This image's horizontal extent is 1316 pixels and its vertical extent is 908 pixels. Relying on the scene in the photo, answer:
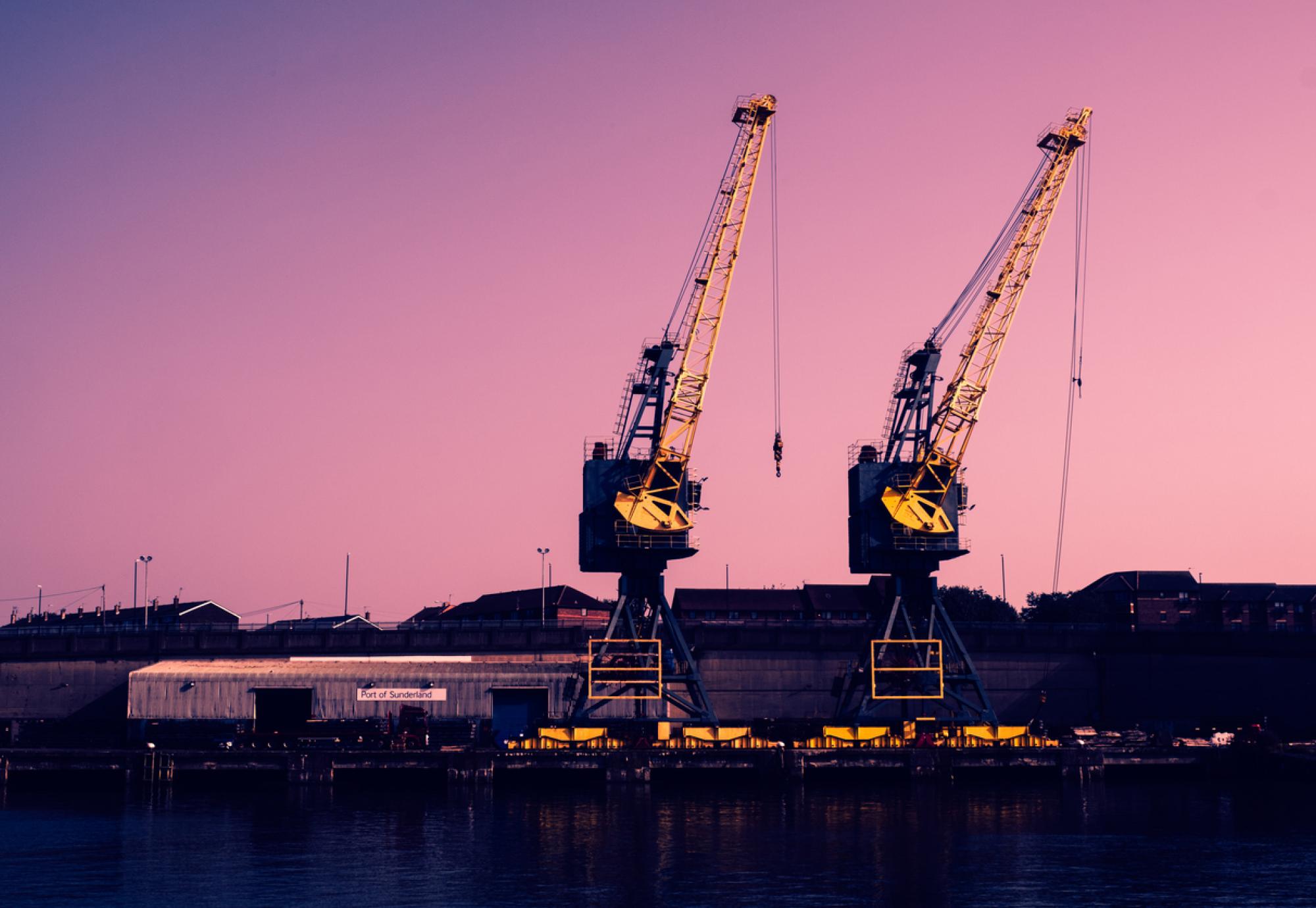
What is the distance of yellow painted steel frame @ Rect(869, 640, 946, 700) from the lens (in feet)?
275

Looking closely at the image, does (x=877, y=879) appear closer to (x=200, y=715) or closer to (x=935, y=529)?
(x=935, y=529)

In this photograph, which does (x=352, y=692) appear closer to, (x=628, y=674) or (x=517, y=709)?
(x=517, y=709)

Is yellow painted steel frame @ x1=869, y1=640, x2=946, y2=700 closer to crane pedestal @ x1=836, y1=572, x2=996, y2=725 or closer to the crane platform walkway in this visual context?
crane pedestal @ x1=836, y1=572, x2=996, y2=725

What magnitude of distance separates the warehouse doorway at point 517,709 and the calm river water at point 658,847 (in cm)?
1067

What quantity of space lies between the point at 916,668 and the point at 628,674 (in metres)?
17.8

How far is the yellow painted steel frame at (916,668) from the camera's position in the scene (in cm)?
8394

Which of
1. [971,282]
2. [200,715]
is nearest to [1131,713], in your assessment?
[971,282]

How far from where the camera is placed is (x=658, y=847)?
5566 cm

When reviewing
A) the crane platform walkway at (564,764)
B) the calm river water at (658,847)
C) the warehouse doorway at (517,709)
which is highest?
the warehouse doorway at (517,709)

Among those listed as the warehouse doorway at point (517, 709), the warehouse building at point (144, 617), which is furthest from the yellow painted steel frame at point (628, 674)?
the warehouse building at point (144, 617)

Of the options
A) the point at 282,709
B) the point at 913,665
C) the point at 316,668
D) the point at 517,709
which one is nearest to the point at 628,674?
the point at 517,709

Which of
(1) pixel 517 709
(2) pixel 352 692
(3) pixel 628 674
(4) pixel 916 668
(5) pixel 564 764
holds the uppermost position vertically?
(4) pixel 916 668

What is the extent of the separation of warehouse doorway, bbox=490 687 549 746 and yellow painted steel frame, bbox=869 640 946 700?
2092cm

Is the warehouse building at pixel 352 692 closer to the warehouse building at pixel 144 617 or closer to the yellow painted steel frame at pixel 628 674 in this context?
the yellow painted steel frame at pixel 628 674
